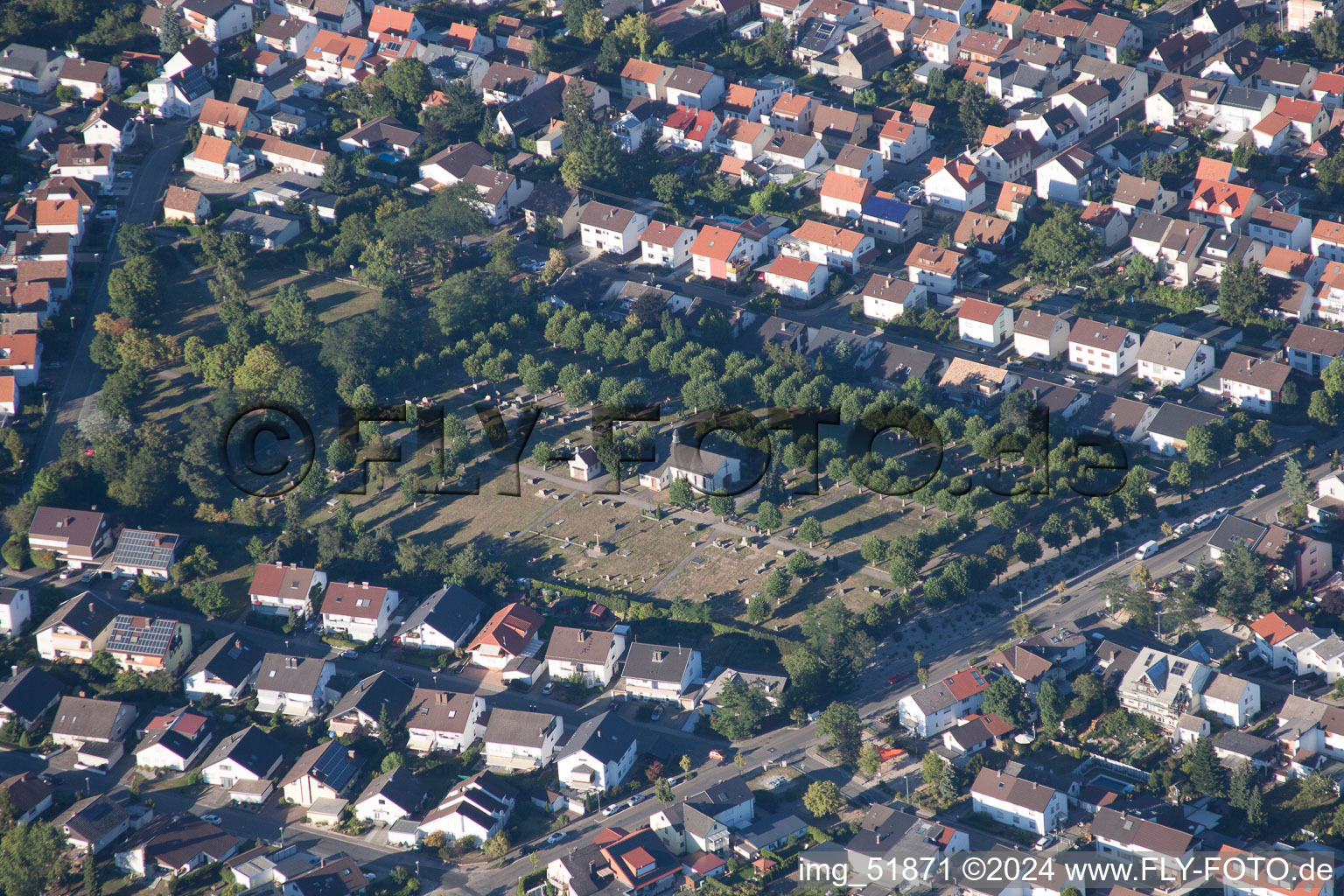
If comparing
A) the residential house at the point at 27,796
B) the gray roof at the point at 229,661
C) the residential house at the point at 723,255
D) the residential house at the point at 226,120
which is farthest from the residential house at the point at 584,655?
the residential house at the point at 226,120

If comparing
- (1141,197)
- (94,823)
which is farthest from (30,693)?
(1141,197)

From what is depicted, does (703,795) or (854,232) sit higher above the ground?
(854,232)

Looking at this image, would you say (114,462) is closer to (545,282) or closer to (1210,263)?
(545,282)

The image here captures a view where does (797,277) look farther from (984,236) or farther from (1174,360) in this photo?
(1174,360)

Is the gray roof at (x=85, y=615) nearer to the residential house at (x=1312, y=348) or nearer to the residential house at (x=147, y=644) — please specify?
the residential house at (x=147, y=644)

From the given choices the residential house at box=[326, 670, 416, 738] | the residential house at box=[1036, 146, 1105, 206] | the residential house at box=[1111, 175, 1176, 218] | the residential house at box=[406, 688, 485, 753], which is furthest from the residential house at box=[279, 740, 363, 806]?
the residential house at box=[1111, 175, 1176, 218]

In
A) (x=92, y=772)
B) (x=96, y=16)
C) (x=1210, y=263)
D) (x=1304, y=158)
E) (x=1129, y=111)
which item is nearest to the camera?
(x=92, y=772)

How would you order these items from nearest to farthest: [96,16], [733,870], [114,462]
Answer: [733,870], [114,462], [96,16]

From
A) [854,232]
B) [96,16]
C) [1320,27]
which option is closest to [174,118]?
[96,16]
